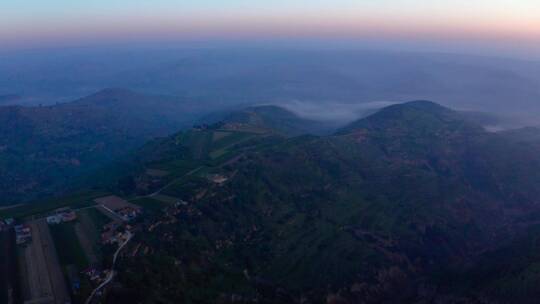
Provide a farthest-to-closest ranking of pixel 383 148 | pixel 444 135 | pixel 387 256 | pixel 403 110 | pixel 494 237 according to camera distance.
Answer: pixel 403 110 < pixel 444 135 < pixel 383 148 < pixel 494 237 < pixel 387 256

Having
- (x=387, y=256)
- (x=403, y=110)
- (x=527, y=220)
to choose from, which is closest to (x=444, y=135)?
(x=403, y=110)

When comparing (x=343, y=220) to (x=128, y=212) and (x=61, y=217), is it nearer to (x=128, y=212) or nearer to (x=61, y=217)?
(x=128, y=212)

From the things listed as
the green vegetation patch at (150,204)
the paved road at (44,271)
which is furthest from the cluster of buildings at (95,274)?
the green vegetation patch at (150,204)

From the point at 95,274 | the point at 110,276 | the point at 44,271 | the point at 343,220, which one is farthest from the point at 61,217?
the point at 343,220

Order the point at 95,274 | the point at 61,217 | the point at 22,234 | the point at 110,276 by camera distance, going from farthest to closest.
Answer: the point at 61,217
the point at 22,234
the point at 95,274
the point at 110,276

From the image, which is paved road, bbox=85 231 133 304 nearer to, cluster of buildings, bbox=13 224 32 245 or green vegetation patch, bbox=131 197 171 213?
green vegetation patch, bbox=131 197 171 213

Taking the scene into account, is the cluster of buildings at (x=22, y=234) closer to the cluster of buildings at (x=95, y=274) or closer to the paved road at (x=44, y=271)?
the paved road at (x=44, y=271)

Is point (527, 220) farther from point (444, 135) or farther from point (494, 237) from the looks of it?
point (444, 135)
